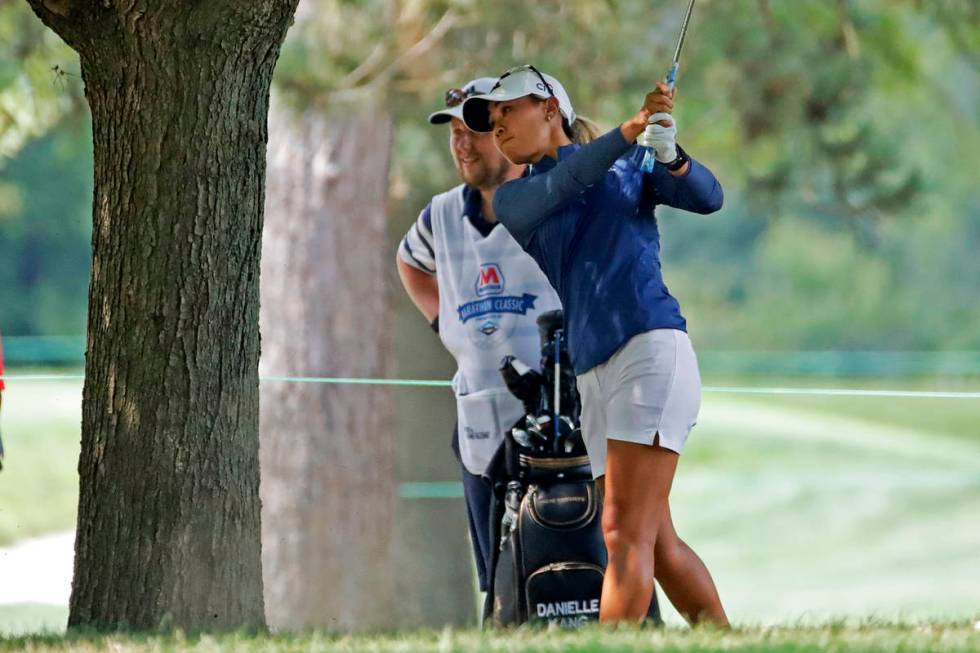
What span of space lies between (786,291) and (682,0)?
34049 mm

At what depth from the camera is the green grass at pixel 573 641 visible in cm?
391

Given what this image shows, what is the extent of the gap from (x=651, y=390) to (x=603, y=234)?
1.43 ft

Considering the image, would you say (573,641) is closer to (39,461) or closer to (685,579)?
(685,579)

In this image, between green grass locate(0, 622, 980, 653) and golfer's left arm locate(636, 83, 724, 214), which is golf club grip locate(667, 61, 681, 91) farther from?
green grass locate(0, 622, 980, 653)

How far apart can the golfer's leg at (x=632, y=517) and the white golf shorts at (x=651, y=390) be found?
0.05 metres

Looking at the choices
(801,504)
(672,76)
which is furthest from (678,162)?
(801,504)

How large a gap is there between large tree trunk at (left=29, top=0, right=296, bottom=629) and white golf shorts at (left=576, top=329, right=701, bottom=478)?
1.07m

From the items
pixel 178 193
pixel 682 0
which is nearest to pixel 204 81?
pixel 178 193

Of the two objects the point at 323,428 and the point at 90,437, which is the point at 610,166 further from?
the point at 323,428

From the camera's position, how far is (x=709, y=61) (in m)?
11.8

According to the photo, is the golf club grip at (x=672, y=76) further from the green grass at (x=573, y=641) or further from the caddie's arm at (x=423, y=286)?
the caddie's arm at (x=423, y=286)

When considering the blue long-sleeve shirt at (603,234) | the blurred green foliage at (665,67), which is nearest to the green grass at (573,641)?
the blue long-sleeve shirt at (603,234)

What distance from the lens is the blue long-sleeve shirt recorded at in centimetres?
450

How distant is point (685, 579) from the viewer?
184 inches
